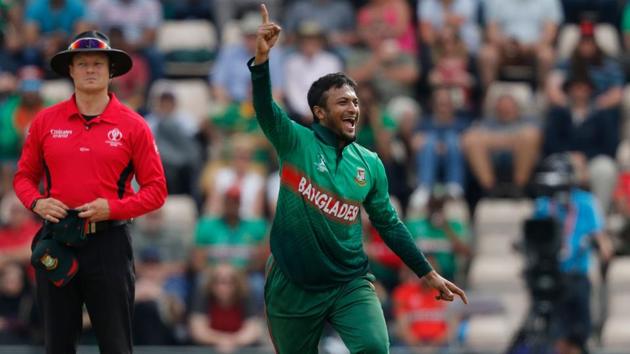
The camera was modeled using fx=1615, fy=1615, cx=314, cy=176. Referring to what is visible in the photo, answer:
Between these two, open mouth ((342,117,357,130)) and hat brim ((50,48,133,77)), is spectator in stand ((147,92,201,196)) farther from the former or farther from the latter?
open mouth ((342,117,357,130))

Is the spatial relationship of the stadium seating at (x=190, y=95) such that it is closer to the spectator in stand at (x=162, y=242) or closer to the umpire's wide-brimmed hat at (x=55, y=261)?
the spectator in stand at (x=162, y=242)

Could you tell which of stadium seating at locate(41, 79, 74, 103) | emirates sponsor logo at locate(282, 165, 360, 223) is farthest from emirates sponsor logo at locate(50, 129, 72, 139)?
stadium seating at locate(41, 79, 74, 103)

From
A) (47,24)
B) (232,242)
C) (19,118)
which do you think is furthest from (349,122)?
(47,24)

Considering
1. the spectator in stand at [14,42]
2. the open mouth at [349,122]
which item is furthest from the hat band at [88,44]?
the spectator in stand at [14,42]

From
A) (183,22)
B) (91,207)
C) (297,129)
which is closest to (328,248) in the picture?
(297,129)

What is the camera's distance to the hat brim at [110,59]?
859 centimetres

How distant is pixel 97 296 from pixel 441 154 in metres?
7.56

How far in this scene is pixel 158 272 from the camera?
14.9 metres

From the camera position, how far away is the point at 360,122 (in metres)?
15.5

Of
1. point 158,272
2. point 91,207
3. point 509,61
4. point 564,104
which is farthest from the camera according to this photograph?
point 509,61

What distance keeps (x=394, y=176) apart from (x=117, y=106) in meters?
7.11

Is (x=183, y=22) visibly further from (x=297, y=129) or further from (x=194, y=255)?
(x=297, y=129)

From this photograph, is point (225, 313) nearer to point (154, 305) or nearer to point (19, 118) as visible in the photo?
point (154, 305)

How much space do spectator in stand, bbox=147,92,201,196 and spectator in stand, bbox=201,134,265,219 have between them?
0.44 m
